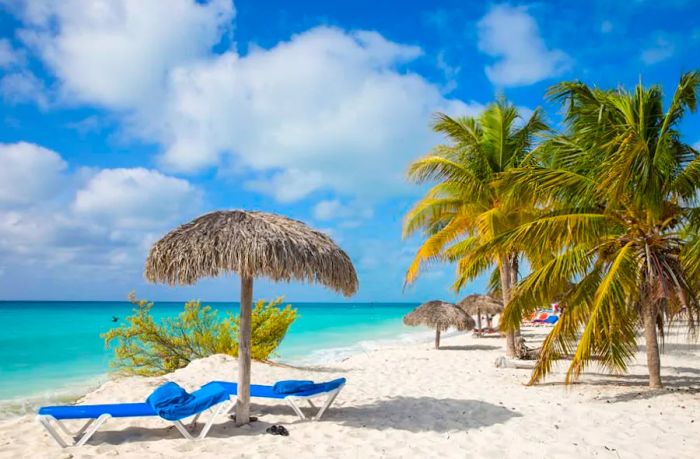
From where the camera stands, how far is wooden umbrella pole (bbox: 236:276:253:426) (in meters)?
5.08

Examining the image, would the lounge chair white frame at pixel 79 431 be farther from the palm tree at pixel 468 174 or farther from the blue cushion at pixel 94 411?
the palm tree at pixel 468 174

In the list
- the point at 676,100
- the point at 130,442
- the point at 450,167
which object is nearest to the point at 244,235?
the point at 130,442

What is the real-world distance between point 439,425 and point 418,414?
531mm

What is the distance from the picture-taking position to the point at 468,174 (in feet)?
→ 33.2

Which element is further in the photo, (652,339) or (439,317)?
(439,317)

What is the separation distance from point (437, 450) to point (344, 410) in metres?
1.76

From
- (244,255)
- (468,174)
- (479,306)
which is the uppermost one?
(468,174)

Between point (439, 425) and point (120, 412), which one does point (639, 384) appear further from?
point (120, 412)

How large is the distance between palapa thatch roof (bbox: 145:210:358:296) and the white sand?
1610mm

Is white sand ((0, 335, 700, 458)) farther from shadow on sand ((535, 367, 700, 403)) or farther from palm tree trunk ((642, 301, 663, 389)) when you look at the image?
palm tree trunk ((642, 301, 663, 389))

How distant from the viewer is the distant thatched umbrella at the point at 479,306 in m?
19.2

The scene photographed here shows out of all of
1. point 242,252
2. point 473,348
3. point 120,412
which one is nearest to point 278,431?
point 120,412

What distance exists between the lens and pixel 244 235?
475 centimetres

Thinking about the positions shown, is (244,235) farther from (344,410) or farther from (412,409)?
(412,409)
